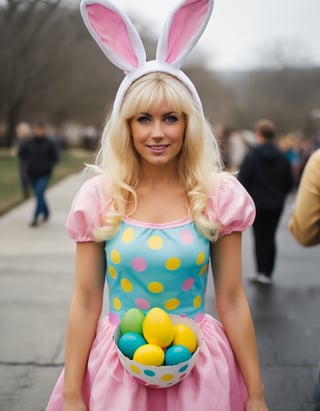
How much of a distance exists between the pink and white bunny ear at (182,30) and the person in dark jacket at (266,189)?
4233 mm

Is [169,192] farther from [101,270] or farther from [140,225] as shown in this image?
[101,270]

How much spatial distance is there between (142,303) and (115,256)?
0.19 meters

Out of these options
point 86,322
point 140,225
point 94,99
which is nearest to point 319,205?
point 140,225

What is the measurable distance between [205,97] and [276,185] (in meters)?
46.6

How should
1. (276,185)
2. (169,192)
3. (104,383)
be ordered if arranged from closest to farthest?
(104,383) → (169,192) → (276,185)

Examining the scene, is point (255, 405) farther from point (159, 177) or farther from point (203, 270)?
point (159, 177)

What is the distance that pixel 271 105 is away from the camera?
5003cm

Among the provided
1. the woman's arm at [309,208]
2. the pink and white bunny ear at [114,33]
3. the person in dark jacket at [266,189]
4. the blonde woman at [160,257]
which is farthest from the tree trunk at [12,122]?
the blonde woman at [160,257]

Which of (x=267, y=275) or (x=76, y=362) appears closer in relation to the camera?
(x=76, y=362)

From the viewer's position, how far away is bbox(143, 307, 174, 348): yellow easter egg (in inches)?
63.4

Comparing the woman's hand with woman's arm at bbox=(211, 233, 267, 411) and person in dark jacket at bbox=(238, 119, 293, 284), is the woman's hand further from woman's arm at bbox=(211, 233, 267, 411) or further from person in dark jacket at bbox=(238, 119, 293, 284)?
person in dark jacket at bbox=(238, 119, 293, 284)

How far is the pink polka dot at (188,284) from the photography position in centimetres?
182

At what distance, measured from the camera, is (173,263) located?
1772 mm

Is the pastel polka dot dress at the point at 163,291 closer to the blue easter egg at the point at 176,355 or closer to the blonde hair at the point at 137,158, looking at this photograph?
the blonde hair at the point at 137,158
